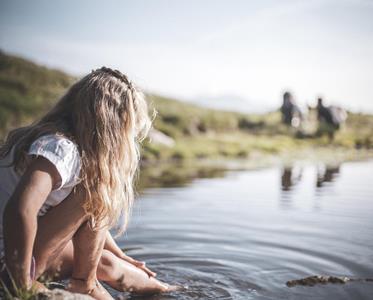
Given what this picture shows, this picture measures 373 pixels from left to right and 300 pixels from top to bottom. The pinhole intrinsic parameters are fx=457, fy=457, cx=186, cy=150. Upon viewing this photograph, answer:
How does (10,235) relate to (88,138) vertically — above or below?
below

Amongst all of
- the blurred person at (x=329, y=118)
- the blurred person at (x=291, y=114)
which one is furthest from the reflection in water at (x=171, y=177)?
the blurred person at (x=291, y=114)

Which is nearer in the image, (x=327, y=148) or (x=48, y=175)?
(x=48, y=175)

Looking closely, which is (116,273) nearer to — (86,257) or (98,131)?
(86,257)

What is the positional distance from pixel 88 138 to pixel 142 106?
18.4 inches

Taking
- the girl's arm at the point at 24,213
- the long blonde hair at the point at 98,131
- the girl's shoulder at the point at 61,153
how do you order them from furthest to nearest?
the long blonde hair at the point at 98,131
the girl's shoulder at the point at 61,153
the girl's arm at the point at 24,213

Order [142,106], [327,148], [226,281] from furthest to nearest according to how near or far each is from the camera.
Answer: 1. [327,148]
2. [226,281]
3. [142,106]

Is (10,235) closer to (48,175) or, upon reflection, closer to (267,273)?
(48,175)

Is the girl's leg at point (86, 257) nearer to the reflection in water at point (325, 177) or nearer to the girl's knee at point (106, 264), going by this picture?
the girl's knee at point (106, 264)

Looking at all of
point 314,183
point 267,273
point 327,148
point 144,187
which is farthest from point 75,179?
point 327,148

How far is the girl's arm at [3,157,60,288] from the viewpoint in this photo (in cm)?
240

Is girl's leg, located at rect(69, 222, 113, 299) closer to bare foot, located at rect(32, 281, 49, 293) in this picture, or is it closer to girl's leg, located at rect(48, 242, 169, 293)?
girl's leg, located at rect(48, 242, 169, 293)

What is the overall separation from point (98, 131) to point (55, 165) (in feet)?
1.37

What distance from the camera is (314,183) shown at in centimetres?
1146

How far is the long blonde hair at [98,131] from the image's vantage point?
9.18 ft
